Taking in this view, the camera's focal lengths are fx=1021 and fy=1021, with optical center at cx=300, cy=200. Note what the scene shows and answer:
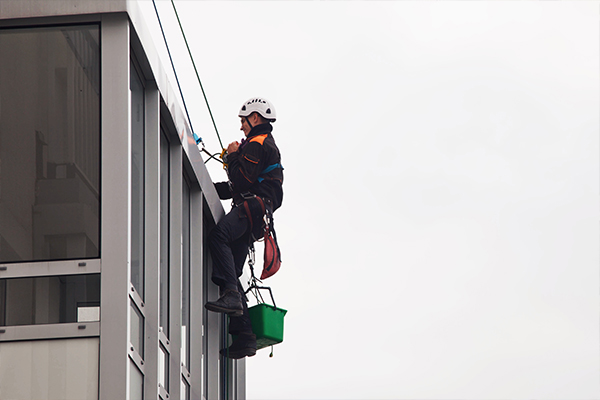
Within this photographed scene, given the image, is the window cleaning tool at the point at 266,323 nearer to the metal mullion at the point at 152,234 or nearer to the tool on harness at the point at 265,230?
the tool on harness at the point at 265,230

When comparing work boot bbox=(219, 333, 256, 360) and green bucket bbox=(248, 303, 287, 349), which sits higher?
green bucket bbox=(248, 303, 287, 349)

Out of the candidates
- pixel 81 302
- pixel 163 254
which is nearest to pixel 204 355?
pixel 163 254

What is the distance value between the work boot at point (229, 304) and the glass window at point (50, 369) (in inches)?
145

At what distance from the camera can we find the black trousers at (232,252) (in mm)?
11984

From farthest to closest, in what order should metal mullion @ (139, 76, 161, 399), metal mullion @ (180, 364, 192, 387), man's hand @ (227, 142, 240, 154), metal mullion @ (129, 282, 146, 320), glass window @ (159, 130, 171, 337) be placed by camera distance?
man's hand @ (227, 142, 240, 154) < metal mullion @ (180, 364, 192, 387) < glass window @ (159, 130, 171, 337) < metal mullion @ (139, 76, 161, 399) < metal mullion @ (129, 282, 146, 320)

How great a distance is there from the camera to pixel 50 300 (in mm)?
7965

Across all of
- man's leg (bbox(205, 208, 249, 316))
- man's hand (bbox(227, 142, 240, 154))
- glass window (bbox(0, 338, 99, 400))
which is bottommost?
glass window (bbox(0, 338, 99, 400))

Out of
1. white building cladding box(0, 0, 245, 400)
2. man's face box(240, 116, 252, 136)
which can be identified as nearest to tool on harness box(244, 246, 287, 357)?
man's face box(240, 116, 252, 136)

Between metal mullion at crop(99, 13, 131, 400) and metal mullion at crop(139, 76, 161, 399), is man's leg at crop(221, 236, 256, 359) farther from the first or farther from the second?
metal mullion at crop(99, 13, 131, 400)

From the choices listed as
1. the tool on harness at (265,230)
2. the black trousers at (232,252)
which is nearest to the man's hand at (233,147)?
the tool on harness at (265,230)

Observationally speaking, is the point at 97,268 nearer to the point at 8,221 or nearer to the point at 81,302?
the point at 81,302

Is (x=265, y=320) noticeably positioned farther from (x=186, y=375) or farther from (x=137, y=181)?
(x=137, y=181)

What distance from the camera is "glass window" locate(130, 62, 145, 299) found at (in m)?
9.05

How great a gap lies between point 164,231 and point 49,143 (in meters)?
2.55
